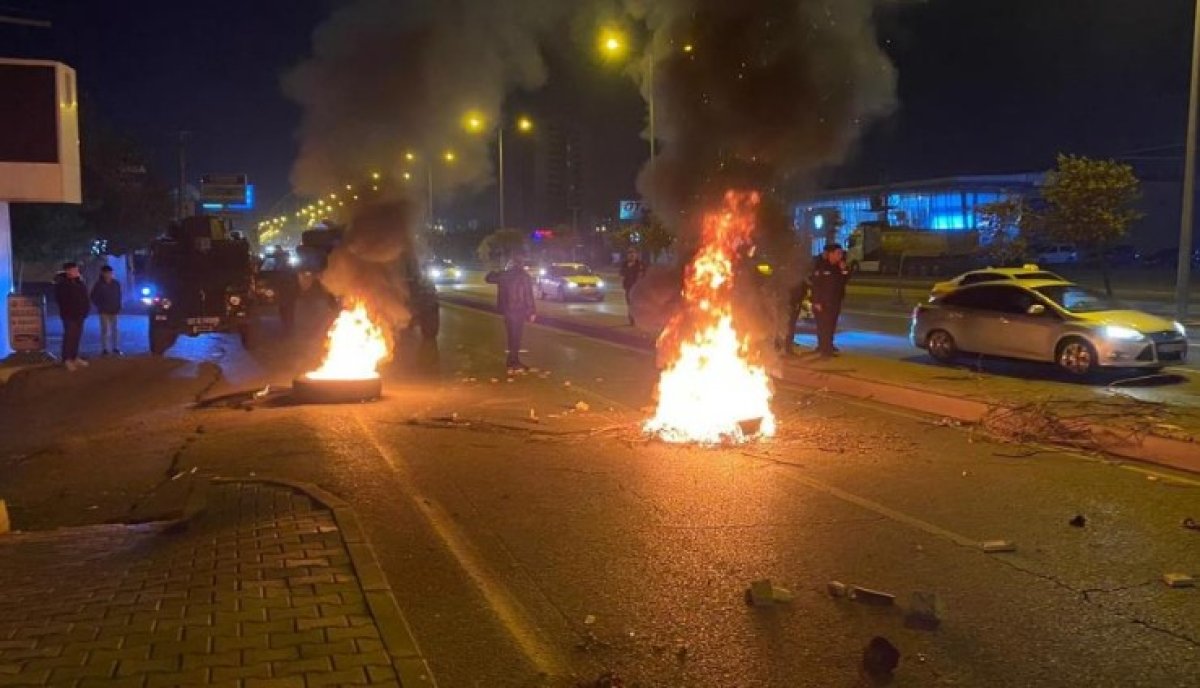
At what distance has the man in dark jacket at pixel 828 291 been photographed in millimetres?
15266

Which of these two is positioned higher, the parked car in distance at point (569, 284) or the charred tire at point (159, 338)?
the parked car in distance at point (569, 284)

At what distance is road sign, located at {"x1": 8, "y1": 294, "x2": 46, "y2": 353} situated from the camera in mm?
16344

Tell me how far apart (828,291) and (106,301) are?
1250 cm

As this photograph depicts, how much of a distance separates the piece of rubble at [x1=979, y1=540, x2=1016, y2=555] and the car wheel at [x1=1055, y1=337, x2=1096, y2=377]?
8.16m

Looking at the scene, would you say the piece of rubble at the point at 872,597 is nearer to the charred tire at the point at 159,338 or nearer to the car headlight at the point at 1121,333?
the car headlight at the point at 1121,333

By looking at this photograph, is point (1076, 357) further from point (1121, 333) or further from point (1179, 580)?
point (1179, 580)

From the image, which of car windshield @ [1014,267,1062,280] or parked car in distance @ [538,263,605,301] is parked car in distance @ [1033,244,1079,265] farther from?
car windshield @ [1014,267,1062,280]

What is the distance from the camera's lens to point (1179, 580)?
5.20 meters

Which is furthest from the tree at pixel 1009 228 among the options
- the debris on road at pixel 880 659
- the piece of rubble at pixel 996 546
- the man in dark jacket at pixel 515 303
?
the debris on road at pixel 880 659

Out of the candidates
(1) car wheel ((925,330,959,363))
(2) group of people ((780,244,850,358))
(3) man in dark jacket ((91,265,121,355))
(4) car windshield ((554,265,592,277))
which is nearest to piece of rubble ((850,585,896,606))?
(2) group of people ((780,244,850,358))

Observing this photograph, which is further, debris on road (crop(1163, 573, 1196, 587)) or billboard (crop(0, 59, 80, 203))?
billboard (crop(0, 59, 80, 203))

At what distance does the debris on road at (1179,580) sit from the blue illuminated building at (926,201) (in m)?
55.7

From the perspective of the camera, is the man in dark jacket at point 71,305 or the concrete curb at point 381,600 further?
the man in dark jacket at point 71,305

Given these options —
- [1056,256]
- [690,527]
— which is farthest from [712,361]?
[1056,256]
